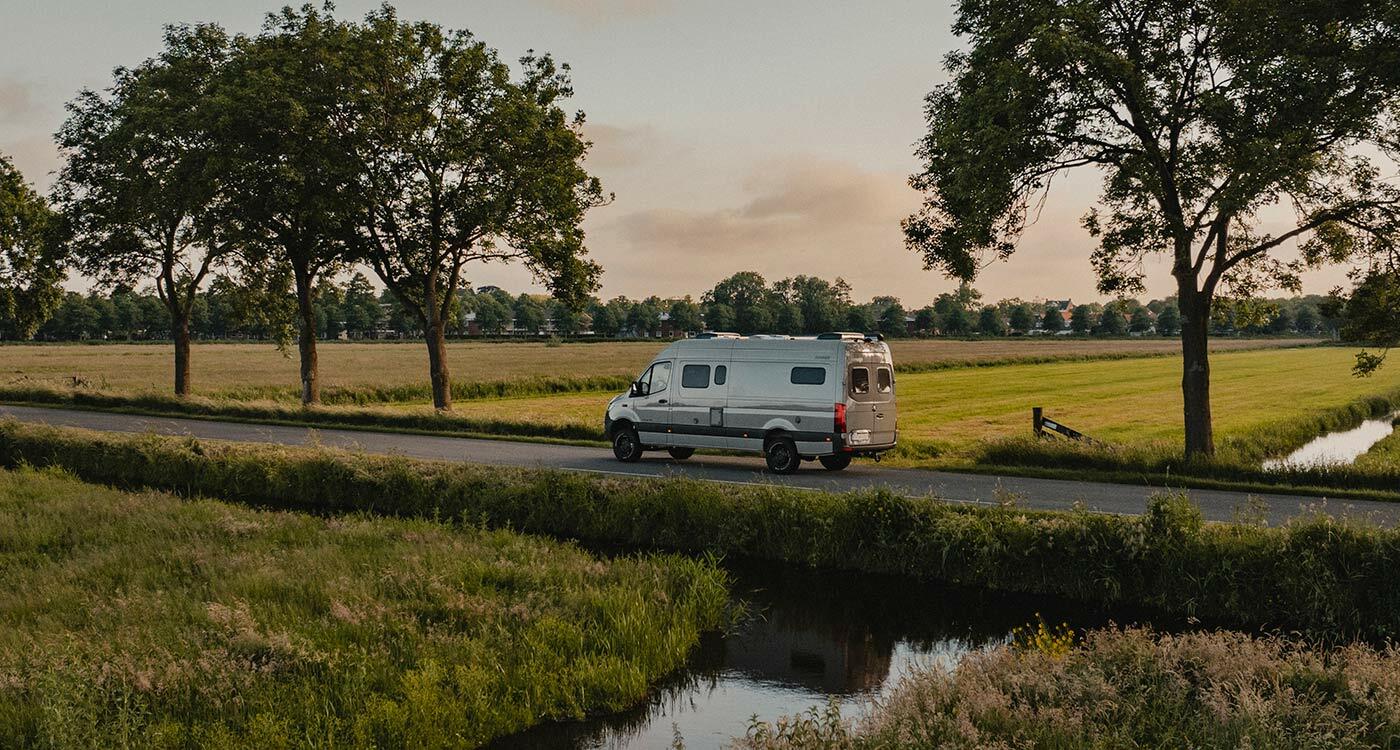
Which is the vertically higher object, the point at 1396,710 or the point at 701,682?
the point at 1396,710

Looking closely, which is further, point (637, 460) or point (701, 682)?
point (637, 460)

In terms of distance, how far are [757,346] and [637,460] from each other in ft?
13.1

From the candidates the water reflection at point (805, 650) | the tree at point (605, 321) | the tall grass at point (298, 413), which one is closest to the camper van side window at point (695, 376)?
the tall grass at point (298, 413)

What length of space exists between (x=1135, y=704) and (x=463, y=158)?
2621 cm

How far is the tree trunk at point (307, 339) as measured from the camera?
113 feet

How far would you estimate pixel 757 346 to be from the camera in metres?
20.9

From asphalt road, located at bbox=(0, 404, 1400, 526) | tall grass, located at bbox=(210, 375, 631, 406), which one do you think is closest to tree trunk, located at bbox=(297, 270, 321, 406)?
asphalt road, located at bbox=(0, 404, 1400, 526)

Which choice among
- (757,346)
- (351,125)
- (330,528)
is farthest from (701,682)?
(351,125)

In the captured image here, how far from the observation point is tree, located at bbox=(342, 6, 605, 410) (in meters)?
29.6

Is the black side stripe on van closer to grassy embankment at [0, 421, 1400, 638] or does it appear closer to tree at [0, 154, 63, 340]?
grassy embankment at [0, 421, 1400, 638]

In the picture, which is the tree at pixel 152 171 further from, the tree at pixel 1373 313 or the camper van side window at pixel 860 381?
the tree at pixel 1373 313

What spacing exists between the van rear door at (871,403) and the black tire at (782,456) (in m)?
1.26

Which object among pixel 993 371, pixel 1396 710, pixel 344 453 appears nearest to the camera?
pixel 1396 710

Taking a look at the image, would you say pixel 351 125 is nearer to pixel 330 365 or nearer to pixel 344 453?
pixel 344 453
